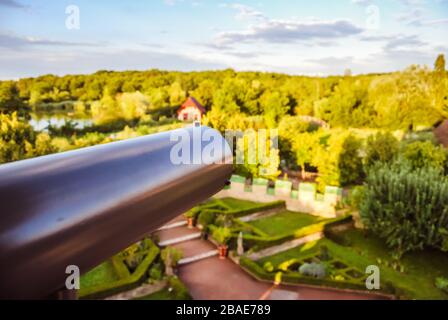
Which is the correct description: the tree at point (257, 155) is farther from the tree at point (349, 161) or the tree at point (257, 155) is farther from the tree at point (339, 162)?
the tree at point (349, 161)

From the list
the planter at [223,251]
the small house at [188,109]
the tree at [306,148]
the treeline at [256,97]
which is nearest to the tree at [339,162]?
the tree at [306,148]

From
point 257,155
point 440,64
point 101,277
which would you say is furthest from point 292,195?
point 440,64

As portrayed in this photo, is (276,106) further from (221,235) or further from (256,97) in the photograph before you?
(221,235)

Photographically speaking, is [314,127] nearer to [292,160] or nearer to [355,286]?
[292,160]

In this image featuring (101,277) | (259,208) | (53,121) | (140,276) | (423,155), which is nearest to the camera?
(140,276)

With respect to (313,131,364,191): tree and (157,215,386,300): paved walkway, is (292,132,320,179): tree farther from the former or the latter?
(157,215,386,300): paved walkway

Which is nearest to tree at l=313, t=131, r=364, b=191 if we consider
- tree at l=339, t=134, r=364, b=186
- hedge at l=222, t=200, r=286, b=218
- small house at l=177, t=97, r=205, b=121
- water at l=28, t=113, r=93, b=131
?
tree at l=339, t=134, r=364, b=186

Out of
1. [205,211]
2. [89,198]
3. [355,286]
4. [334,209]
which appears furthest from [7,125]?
[89,198]
